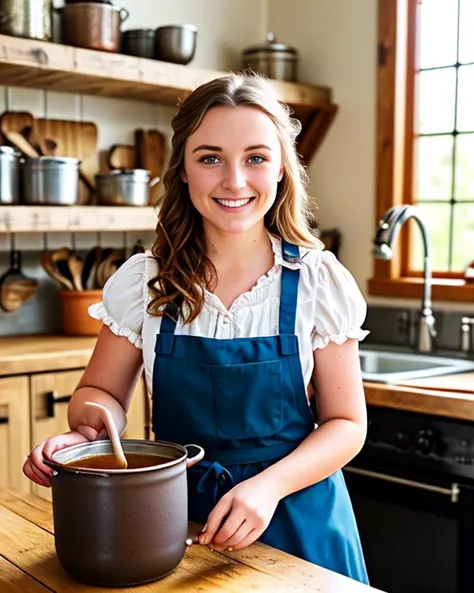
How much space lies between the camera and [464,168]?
3385mm

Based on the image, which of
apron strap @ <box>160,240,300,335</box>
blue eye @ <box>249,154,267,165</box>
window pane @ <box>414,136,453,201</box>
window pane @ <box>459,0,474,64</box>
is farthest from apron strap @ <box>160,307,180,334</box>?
A: window pane @ <box>459,0,474,64</box>

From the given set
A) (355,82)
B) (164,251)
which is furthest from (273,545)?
(355,82)

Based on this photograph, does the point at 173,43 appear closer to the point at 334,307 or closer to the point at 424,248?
the point at 424,248

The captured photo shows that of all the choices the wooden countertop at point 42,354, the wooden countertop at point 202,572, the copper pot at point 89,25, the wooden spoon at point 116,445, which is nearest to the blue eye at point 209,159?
the wooden spoon at point 116,445

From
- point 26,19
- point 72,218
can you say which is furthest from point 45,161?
point 26,19

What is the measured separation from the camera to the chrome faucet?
2932 mm

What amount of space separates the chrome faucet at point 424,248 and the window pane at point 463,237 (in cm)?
26

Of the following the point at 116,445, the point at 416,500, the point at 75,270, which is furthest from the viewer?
the point at 75,270

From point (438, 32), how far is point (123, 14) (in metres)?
1.23

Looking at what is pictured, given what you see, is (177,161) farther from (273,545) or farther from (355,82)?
(355,82)

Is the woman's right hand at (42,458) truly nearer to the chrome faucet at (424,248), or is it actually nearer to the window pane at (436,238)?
the chrome faucet at (424,248)

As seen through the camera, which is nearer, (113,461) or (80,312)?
(113,461)

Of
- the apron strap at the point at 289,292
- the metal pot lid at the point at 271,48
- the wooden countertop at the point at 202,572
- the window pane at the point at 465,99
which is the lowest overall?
the wooden countertop at the point at 202,572

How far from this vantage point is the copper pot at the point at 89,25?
302cm
